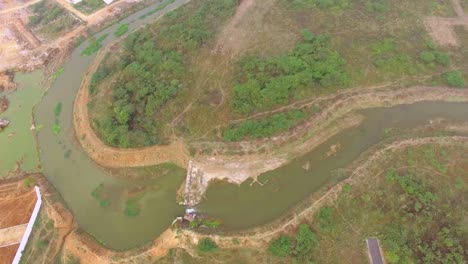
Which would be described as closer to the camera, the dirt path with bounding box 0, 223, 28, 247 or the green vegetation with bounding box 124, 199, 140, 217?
the dirt path with bounding box 0, 223, 28, 247

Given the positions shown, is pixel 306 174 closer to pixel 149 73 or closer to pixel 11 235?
pixel 149 73

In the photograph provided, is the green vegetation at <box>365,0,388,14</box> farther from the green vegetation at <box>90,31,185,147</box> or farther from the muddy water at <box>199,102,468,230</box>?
the green vegetation at <box>90,31,185,147</box>

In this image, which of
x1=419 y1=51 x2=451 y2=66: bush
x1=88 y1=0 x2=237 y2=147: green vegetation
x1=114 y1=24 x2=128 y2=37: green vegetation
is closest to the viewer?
x1=88 y1=0 x2=237 y2=147: green vegetation

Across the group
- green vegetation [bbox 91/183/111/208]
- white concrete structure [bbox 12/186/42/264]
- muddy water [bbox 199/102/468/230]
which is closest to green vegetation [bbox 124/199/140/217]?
green vegetation [bbox 91/183/111/208]

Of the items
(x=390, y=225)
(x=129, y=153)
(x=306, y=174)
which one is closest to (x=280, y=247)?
(x=306, y=174)

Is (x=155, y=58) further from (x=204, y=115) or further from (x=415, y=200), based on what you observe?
(x=415, y=200)

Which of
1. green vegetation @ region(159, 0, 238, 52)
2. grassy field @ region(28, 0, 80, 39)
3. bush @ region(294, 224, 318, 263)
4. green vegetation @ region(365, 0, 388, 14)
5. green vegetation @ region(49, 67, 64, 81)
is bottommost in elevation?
bush @ region(294, 224, 318, 263)

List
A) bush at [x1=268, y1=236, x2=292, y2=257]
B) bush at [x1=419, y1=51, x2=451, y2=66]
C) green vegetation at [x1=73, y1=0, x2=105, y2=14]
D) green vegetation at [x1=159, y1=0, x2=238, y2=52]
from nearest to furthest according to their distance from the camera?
bush at [x1=268, y1=236, x2=292, y2=257] < bush at [x1=419, y1=51, x2=451, y2=66] < green vegetation at [x1=159, y1=0, x2=238, y2=52] < green vegetation at [x1=73, y1=0, x2=105, y2=14]

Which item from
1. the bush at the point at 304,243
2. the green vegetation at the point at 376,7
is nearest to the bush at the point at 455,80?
the green vegetation at the point at 376,7

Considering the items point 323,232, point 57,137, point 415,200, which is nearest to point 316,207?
point 323,232
